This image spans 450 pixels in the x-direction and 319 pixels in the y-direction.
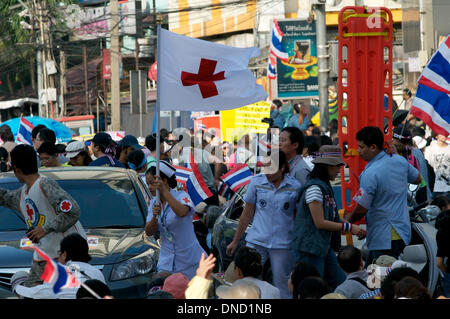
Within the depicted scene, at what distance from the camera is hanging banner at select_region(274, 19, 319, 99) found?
2694 centimetres

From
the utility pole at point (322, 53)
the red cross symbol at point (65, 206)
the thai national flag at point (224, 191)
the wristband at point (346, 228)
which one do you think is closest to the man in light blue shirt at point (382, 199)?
the wristband at point (346, 228)

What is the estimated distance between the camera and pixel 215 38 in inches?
2174

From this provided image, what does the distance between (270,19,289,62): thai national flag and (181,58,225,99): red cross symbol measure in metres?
17.8

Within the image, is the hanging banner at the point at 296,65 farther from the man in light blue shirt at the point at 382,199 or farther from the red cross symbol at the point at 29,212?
the red cross symbol at the point at 29,212

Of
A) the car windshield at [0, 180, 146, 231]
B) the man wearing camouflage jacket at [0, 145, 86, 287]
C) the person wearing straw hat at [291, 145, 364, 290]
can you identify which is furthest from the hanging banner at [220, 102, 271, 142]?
the man wearing camouflage jacket at [0, 145, 86, 287]

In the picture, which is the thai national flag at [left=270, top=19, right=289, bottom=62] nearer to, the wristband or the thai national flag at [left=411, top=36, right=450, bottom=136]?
the thai national flag at [left=411, top=36, right=450, bottom=136]

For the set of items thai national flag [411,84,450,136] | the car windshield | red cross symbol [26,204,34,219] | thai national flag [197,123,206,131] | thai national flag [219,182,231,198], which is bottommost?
thai national flag [197,123,206,131]

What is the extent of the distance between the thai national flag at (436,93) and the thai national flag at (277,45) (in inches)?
686

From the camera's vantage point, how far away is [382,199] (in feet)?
24.9

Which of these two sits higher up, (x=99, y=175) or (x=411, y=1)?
(x=411, y=1)

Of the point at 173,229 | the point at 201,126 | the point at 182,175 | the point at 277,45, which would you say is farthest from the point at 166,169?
the point at 277,45
